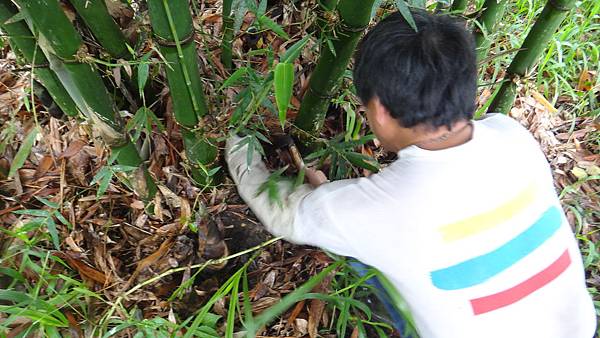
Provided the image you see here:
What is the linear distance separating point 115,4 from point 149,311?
2.74ft

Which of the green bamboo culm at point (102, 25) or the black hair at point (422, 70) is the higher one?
the green bamboo culm at point (102, 25)

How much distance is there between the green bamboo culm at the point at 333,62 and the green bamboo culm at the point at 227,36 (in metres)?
0.25

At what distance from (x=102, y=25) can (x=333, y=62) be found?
1.75 ft

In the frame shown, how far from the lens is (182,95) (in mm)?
1079

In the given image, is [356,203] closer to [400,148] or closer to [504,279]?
[400,148]

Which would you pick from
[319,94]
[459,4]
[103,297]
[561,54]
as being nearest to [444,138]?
[319,94]

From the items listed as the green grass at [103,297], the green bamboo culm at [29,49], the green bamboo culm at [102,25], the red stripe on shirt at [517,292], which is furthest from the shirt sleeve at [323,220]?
the green bamboo culm at [29,49]

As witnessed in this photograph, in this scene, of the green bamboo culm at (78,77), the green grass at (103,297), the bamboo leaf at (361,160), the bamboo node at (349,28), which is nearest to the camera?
the green bamboo culm at (78,77)

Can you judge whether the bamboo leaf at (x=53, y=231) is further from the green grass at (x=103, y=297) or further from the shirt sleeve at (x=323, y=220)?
the shirt sleeve at (x=323, y=220)

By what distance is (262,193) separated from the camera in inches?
47.7

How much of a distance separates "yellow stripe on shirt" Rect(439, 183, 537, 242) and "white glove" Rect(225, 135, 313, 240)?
33 centimetres

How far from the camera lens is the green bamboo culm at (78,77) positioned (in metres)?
0.88

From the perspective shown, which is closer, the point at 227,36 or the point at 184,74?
the point at 184,74

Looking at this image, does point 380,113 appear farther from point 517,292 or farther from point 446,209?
point 517,292
